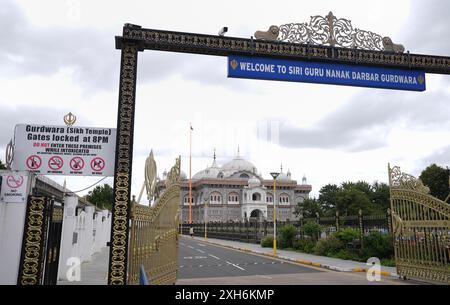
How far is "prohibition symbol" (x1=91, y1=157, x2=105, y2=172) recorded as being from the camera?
7.51 m

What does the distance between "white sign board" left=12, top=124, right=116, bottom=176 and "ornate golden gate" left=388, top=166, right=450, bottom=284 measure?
8.47 m

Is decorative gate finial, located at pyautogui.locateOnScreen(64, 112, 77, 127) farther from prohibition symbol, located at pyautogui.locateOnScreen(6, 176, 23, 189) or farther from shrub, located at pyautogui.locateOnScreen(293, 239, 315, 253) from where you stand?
shrub, located at pyautogui.locateOnScreen(293, 239, 315, 253)

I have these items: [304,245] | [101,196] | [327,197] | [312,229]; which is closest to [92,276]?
[312,229]

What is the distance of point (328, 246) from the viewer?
19984mm

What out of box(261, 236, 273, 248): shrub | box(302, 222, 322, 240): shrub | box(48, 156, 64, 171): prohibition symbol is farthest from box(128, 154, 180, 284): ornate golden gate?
box(261, 236, 273, 248): shrub

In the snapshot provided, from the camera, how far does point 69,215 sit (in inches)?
459

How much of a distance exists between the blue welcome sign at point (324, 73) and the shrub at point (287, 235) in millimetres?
17200

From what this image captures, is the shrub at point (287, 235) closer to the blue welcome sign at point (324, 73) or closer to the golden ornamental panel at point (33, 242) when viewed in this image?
the blue welcome sign at point (324, 73)

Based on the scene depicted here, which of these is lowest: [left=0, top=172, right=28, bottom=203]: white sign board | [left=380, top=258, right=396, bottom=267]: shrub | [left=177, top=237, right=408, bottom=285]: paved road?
[left=177, top=237, right=408, bottom=285]: paved road

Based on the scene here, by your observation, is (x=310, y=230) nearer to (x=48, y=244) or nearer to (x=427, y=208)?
(x=427, y=208)

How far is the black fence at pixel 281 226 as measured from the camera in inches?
676

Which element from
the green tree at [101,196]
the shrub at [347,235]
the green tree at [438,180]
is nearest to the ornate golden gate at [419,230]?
the shrub at [347,235]
